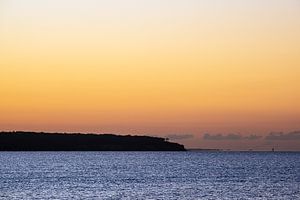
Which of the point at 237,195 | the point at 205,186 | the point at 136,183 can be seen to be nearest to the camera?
the point at 237,195

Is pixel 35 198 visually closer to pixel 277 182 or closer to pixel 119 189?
pixel 119 189

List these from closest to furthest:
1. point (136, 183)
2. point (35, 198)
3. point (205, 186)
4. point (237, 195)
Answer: point (35, 198) → point (237, 195) → point (205, 186) → point (136, 183)

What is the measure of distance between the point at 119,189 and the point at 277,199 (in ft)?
A: 65.6

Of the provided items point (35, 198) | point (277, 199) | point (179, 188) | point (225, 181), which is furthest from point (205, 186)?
point (35, 198)

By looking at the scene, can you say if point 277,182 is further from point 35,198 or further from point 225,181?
point 35,198

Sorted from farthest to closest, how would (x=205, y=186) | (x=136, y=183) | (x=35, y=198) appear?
(x=136, y=183), (x=205, y=186), (x=35, y=198)

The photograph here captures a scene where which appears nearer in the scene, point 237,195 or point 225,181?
point 237,195

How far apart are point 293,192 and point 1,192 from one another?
31358 millimetres

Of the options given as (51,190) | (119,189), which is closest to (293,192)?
(119,189)

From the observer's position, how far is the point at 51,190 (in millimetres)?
76062

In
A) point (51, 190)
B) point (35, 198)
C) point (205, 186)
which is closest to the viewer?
point (35, 198)

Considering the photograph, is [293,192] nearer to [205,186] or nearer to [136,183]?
[205,186]

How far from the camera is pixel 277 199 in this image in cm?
6756

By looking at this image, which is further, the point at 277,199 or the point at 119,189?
the point at 119,189
